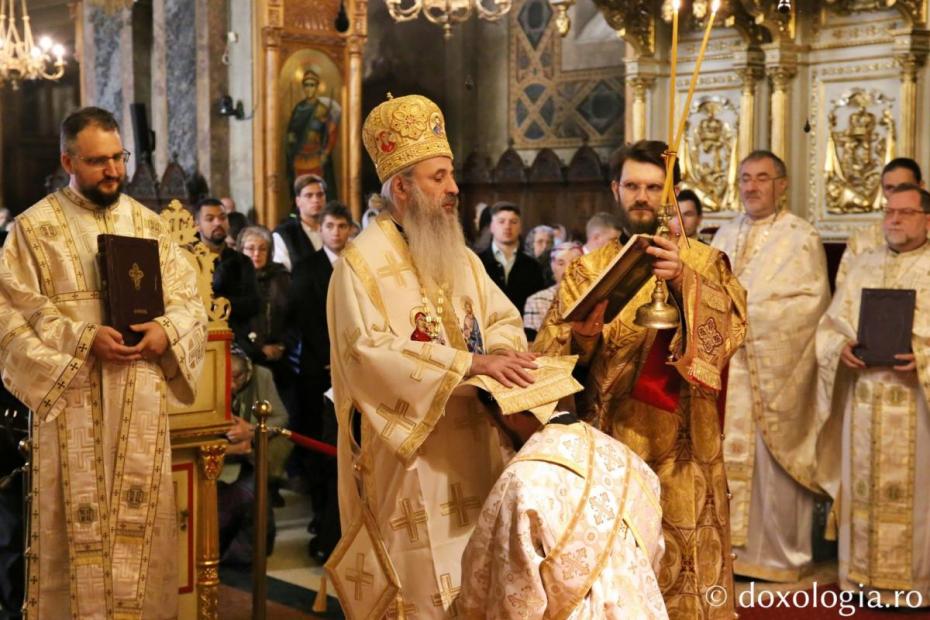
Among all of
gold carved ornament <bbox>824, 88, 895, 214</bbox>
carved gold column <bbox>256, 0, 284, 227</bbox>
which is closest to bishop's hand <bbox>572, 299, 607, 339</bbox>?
gold carved ornament <bbox>824, 88, 895, 214</bbox>

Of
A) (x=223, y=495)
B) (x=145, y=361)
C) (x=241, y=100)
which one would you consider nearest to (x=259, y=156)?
(x=241, y=100)

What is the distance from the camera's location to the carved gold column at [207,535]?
4.79m

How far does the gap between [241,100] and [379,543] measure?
11.9 metres

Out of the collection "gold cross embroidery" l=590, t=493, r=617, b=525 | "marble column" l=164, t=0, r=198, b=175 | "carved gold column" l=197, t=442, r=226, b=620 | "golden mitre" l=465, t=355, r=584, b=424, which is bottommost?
"carved gold column" l=197, t=442, r=226, b=620

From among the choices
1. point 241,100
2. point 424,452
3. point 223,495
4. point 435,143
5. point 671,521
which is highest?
point 241,100

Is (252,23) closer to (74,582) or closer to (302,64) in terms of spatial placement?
(302,64)

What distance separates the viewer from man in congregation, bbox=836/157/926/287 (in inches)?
250

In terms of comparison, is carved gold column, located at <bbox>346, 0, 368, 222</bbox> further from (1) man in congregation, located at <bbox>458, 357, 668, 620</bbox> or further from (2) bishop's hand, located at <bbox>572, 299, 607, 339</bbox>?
(1) man in congregation, located at <bbox>458, 357, 668, 620</bbox>

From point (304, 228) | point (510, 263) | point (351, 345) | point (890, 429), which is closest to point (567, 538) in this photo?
point (351, 345)

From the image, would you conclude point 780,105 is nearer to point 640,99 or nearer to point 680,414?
point 640,99

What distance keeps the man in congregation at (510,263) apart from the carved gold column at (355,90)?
7.26 meters

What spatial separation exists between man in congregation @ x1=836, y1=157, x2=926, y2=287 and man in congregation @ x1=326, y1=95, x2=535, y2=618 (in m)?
3.07

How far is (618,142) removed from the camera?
16.3 meters

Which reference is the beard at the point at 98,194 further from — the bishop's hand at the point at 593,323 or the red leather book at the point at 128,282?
the bishop's hand at the point at 593,323
